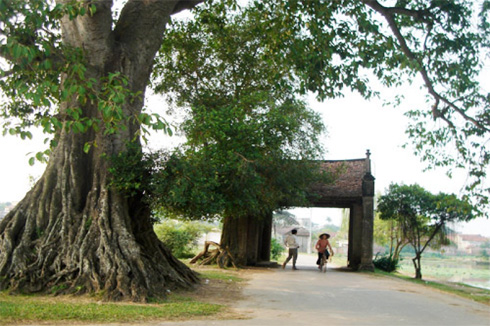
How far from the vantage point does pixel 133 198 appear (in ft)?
35.4

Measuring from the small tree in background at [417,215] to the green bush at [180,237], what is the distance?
862 cm

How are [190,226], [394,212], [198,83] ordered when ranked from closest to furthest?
[198,83], [394,212], [190,226]

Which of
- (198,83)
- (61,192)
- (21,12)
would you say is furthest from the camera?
(198,83)

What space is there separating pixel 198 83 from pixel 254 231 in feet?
20.5

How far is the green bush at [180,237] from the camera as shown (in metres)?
22.5

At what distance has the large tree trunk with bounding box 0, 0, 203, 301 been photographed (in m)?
8.59

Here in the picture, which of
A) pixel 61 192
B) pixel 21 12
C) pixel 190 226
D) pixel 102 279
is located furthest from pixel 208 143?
pixel 190 226

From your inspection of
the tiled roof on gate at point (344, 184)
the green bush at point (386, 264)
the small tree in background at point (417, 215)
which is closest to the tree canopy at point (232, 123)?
the tiled roof on gate at point (344, 184)

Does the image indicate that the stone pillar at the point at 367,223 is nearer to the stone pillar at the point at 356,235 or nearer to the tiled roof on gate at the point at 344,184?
the tiled roof on gate at the point at 344,184

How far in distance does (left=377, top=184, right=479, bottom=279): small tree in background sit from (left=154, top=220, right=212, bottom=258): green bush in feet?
28.3

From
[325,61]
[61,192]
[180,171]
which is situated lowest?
[61,192]

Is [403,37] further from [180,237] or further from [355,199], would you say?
[180,237]

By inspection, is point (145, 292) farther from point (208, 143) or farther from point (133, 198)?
point (208, 143)

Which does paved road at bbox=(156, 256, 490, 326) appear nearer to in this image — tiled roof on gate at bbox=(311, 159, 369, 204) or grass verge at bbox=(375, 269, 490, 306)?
grass verge at bbox=(375, 269, 490, 306)
